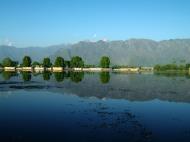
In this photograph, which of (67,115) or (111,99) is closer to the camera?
(67,115)

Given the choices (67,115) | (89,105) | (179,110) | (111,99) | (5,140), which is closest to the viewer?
(5,140)

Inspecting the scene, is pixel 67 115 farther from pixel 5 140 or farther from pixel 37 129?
pixel 5 140

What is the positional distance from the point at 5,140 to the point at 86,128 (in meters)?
7.56

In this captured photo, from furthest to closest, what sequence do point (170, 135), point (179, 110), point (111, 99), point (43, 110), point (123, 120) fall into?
point (111, 99)
point (179, 110)
point (43, 110)
point (123, 120)
point (170, 135)

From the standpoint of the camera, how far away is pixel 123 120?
31750mm

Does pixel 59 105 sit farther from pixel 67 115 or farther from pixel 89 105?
pixel 67 115

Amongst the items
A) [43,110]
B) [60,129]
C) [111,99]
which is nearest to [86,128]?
[60,129]

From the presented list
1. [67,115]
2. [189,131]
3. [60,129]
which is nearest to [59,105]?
[67,115]

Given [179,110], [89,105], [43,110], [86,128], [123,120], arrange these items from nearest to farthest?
[86,128]
[123,120]
[43,110]
[179,110]
[89,105]

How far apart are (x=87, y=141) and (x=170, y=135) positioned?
7.20m

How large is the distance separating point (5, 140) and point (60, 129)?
18.2 ft

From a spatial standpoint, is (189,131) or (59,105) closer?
(189,131)

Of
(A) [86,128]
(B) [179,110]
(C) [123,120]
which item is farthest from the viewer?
(B) [179,110]

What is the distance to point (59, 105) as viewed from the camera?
41.7 metres
